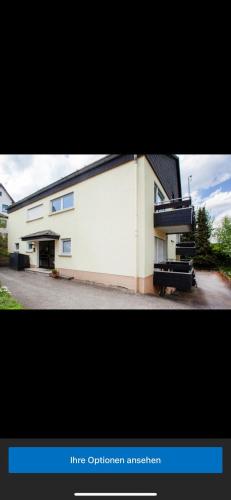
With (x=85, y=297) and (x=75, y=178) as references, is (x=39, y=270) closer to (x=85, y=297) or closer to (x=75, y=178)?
(x=85, y=297)

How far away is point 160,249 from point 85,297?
247 centimetres

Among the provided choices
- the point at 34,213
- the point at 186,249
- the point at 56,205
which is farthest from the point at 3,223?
the point at 186,249

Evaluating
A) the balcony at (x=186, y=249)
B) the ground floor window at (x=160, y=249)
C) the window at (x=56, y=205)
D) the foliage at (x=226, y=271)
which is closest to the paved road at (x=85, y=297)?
the foliage at (x=226, y=271)

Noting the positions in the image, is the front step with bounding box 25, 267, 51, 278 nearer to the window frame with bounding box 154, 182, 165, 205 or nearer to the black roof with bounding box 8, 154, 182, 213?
the black roof with bounding box 8, 154, 182, 213

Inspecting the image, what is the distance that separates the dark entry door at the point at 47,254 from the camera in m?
3.90

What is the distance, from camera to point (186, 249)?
567 centimetres

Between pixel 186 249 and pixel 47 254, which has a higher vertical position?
pixel 186 249

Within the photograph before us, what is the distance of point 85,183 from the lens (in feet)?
12.9

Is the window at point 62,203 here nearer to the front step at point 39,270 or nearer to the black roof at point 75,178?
the black roof at point 75,178

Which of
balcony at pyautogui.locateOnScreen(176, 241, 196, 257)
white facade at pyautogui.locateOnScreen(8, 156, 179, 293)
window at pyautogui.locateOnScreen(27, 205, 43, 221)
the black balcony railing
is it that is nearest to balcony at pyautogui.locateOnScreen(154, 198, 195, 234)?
A: the black balcony railing

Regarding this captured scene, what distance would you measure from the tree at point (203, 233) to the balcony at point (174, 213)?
1025mm

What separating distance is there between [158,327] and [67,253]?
2.53 m
